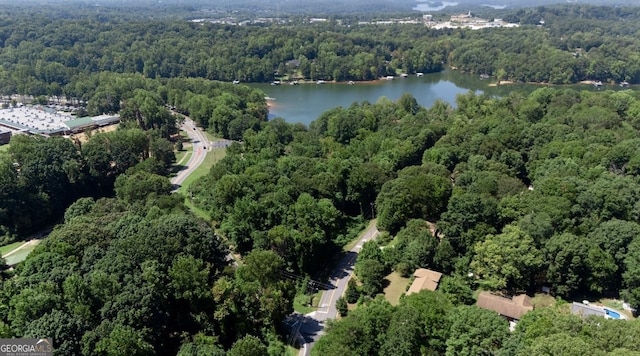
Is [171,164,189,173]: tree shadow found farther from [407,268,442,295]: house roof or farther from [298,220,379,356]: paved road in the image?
[407,268,442,295]: house roof

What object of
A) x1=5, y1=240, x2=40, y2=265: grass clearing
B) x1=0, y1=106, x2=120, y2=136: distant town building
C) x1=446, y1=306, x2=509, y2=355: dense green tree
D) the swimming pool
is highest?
x1=446, y1=306, x2=509, y2=355: dense green tree

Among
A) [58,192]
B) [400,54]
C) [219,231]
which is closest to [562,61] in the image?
[400,54]

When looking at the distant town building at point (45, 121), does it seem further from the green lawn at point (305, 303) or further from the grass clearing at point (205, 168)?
the green lawn at point (305, 303)

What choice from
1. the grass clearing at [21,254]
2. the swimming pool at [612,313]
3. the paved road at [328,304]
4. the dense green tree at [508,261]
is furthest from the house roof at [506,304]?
the grass clearing at [21,254]

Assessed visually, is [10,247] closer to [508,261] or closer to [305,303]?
[305,303]

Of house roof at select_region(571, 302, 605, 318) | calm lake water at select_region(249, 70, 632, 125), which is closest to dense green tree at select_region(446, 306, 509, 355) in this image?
house roof at select_region(571, 302, 605, 318)

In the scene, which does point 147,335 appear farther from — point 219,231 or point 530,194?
point 530,194
